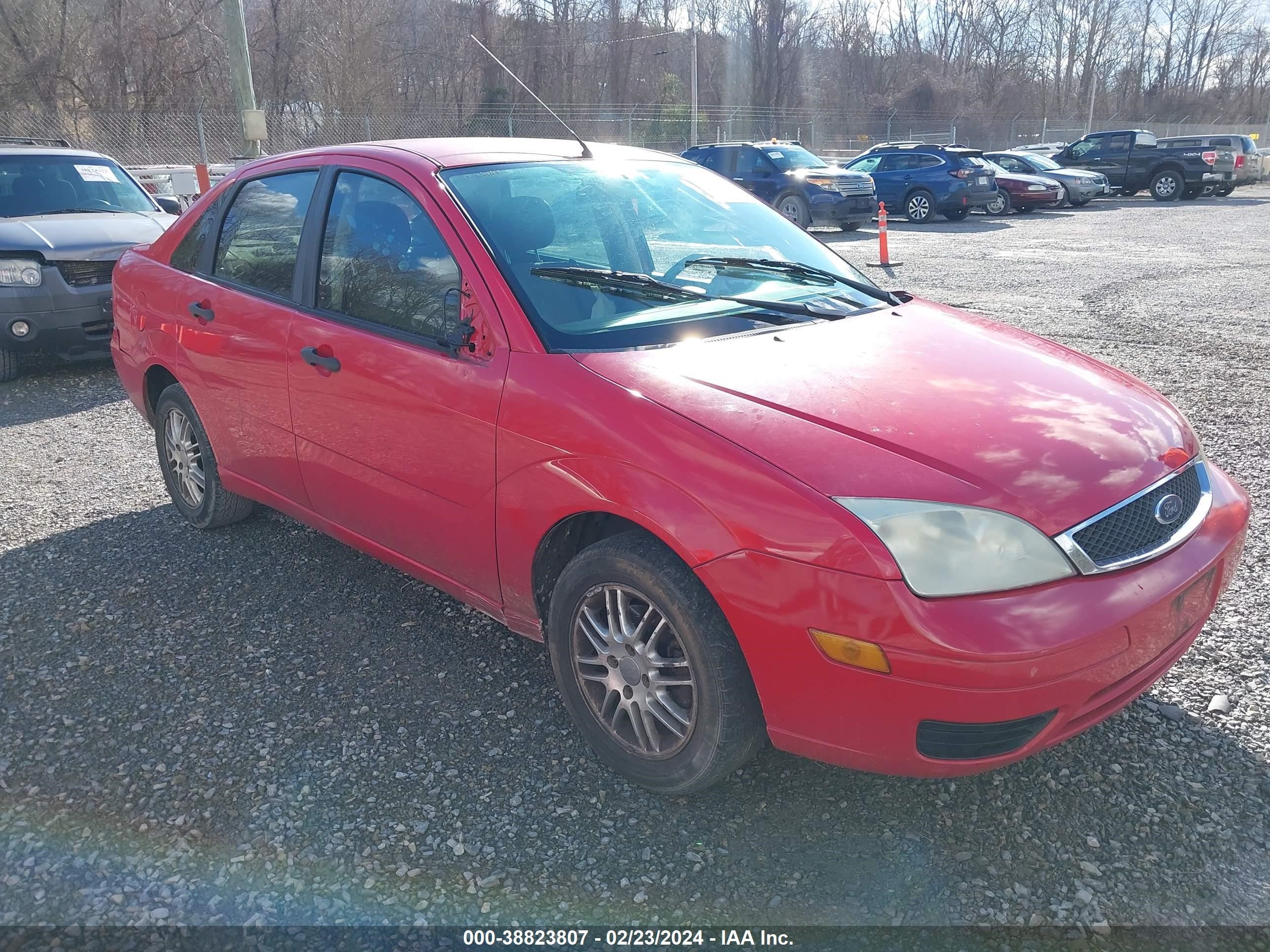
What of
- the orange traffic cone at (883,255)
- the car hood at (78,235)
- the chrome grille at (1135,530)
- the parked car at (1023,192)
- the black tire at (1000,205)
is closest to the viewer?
the chrome grille at (1135,530)

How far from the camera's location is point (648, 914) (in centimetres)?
229

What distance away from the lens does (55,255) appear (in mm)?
7223

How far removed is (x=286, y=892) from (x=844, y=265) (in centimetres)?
290

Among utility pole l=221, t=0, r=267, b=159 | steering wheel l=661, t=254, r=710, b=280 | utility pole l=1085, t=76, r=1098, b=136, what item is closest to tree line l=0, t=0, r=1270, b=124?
utility pole l=1085, t=76, r=1098, b=136

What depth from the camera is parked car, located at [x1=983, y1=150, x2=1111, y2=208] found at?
2334 cm

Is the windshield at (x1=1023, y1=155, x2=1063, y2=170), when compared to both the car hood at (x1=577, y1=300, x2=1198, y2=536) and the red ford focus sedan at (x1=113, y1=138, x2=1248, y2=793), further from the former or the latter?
the car hood at (x1=577, y1=300, x2=1198, y2=536)

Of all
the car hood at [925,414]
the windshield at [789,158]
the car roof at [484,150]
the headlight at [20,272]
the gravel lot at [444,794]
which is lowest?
the gravel lot at [444,794]

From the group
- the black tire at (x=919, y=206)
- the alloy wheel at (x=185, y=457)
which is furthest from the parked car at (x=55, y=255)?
the black tire at (x=919, y=206)

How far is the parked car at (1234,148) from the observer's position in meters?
24.9

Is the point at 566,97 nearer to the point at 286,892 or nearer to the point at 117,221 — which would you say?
the point at 117,221

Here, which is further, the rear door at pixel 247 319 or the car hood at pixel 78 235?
the car hood at pixel 78 235

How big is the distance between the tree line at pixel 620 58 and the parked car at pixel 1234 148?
26.0 meters

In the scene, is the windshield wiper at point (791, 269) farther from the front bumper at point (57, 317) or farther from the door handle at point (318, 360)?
the front bumper at point (57, 317)

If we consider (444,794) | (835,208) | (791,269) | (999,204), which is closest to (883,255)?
(835,208)
